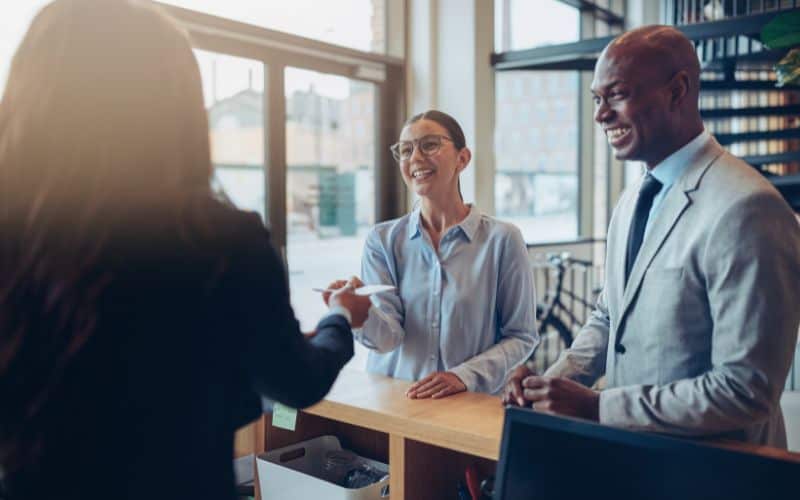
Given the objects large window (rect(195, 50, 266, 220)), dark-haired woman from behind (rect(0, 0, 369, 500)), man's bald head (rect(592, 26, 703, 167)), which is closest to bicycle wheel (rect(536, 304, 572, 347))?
large window (rect(195, 50, 266, 220))

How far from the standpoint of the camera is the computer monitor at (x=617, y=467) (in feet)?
2.52

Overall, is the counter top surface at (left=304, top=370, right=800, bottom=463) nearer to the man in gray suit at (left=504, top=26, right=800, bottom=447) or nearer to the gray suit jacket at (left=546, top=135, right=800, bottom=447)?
the man in gray suit at (left=504, top=26, right=800, bottom=447)

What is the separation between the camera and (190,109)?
33.4 inches

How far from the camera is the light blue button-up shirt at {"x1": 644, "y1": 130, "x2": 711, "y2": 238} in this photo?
1267mm

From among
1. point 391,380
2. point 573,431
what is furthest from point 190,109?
point 391,380

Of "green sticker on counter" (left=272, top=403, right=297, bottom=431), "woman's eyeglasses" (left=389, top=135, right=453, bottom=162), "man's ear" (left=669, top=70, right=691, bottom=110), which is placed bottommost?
"green sticker on counter" (left=272, top=403, right=297, bottom=431)

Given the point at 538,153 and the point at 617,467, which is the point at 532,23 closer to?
the point at 538,153

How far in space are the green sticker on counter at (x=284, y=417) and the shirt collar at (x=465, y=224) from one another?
1.91 feet

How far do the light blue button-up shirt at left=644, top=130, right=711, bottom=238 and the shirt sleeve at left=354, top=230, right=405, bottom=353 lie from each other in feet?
2.35

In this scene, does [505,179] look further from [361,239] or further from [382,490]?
[382,490]

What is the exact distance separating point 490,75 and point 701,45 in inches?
68.5

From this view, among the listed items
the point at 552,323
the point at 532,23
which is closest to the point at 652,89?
the point at 552,323

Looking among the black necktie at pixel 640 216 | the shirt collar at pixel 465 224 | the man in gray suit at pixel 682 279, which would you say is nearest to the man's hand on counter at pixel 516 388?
the man in gray suit at pixel 682 279

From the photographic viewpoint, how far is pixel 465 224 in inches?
76.2
